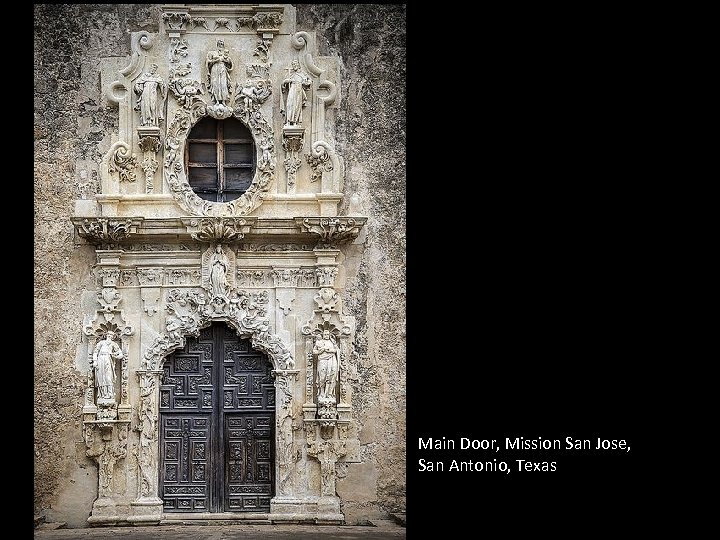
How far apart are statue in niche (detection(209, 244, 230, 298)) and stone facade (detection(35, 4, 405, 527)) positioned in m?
0.02

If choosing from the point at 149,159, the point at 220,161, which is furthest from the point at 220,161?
the point at 149,159

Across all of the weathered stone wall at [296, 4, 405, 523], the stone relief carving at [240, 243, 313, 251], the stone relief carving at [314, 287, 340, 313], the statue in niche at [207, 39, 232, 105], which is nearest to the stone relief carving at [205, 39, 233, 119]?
the statue in niche at [207, 39, 232, 105]

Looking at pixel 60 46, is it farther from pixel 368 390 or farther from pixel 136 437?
pixel 368 390

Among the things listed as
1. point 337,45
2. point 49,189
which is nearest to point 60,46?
point 49,189

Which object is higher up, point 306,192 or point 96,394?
point 306,192

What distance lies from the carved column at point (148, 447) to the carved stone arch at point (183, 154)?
6.26 ft

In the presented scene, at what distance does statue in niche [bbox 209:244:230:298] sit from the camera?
10.1 meters

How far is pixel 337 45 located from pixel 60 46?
3098 mm

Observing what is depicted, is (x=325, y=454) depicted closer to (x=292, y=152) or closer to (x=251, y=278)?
(x=251, y=278)

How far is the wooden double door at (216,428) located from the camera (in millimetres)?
9992

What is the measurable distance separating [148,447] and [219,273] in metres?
2.03

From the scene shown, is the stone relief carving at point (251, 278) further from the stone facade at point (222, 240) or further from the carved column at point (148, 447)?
the carved column at point (148, 447)

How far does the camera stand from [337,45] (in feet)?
34.3

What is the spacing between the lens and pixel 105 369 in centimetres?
986
